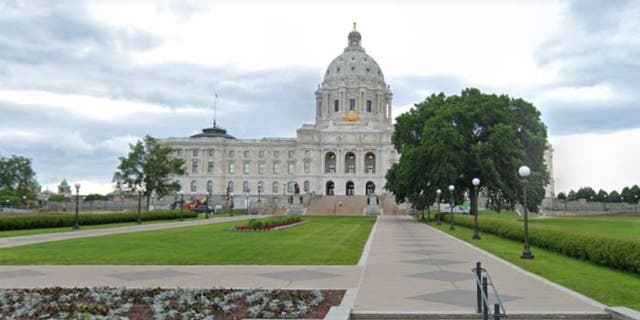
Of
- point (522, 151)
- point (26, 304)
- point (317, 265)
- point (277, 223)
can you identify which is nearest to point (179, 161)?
point (277, 223)

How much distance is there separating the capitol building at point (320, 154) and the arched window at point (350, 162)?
23cm

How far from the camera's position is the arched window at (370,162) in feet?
426

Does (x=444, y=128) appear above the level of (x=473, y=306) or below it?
above

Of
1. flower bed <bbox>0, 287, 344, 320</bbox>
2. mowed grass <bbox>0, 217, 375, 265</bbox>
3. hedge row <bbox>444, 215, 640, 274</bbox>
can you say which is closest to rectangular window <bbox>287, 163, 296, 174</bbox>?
hedge row <bbox>444, 215, 640, 274</bbox>

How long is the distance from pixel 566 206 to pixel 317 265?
292 feet

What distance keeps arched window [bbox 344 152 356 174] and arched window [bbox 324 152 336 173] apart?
9.28 feet

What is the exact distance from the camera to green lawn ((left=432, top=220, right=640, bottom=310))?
11.7m

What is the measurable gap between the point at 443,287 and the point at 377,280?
1761 mm

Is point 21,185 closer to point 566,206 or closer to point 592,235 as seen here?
point 566,206

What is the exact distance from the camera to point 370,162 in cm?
13162

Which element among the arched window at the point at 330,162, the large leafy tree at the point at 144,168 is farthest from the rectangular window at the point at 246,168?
the large leafy tree at the point at 144,168

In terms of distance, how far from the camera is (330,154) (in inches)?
5157

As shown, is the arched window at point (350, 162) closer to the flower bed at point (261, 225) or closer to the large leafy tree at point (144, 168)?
the large leafy tree at point (144, 168)

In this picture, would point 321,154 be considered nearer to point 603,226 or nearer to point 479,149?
point 479,149
